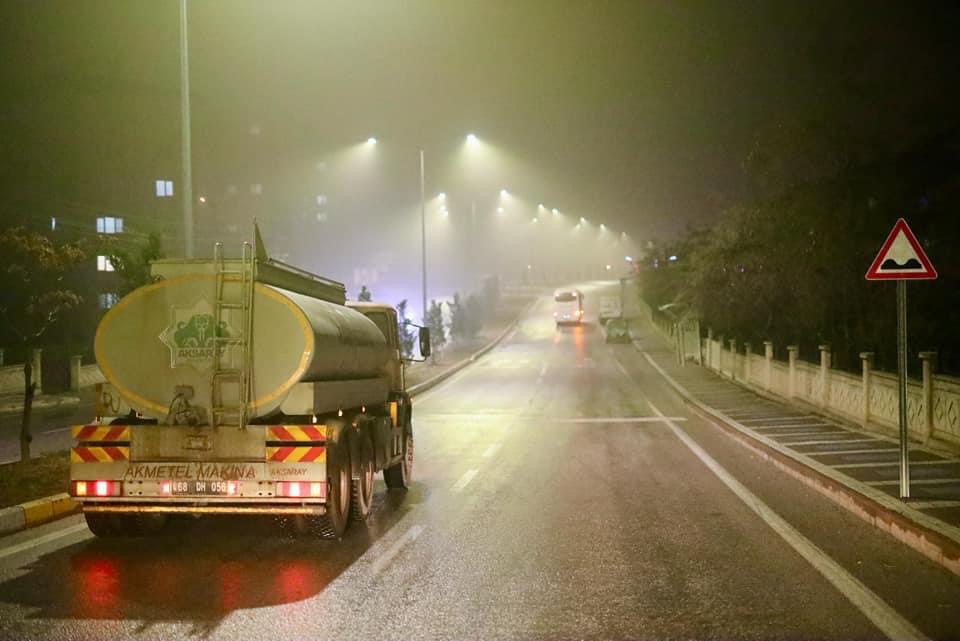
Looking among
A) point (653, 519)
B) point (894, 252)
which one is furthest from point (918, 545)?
point (894, 252)

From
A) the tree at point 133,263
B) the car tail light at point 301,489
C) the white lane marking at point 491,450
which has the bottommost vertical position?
the white lane marking at point 491,450

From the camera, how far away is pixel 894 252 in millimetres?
10508

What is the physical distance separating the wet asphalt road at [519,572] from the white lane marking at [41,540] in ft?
0.10

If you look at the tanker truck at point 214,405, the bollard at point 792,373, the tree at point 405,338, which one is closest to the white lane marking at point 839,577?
the tanker truck at point 214,405

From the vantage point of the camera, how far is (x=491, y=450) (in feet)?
58.2

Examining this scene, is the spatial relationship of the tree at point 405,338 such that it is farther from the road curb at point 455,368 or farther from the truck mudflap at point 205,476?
the truck mudflap at point 205,476

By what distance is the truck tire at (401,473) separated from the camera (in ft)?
41.9

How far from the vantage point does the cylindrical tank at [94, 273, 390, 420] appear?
28.8ft

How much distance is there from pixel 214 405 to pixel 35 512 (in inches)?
121

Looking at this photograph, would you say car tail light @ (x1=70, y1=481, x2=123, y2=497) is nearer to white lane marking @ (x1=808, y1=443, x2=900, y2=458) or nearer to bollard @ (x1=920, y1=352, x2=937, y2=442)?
white lane marking @ (x1=808, y1=443, x2=900, y2=458)

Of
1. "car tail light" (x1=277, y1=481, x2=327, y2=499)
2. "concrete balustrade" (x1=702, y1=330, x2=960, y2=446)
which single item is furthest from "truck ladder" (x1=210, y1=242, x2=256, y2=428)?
"concrete balustrade" (x1=702, y1=330, x2=960, y2=446)

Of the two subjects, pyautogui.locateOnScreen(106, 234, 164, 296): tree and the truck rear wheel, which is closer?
the truck rear wheel

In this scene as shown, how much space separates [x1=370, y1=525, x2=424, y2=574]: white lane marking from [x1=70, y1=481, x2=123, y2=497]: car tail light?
2.54 metres

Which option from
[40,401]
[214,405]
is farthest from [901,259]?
[40,401]
